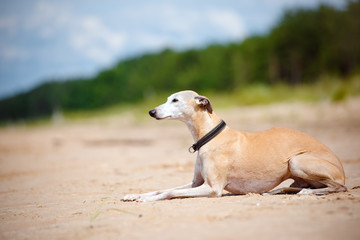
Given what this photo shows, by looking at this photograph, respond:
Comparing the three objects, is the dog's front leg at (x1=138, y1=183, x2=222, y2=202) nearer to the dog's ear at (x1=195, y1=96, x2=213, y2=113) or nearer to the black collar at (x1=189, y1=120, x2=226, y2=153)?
the black collar at (x1=189, y1=120, x2=226, y2=153)

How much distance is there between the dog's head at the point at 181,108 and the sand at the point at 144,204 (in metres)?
1.36

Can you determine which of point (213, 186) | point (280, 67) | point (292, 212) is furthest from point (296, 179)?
point (280, 67)

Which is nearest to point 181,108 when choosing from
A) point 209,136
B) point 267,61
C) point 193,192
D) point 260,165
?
point 209,136

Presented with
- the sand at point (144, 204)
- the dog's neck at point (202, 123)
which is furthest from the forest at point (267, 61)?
the dog's neck at point (202, 123)

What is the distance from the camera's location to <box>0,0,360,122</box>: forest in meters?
37.1

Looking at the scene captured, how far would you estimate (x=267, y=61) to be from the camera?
44.6m

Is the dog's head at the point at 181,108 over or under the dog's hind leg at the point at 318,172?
over

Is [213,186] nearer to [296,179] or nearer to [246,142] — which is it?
[246,142]

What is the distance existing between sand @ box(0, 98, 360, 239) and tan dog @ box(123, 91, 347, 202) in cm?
23

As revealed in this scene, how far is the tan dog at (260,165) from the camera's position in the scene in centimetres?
554

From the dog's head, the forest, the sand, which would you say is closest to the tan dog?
the dog's head

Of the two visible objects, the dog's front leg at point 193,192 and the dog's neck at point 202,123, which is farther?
the dog's neck at point 202,123

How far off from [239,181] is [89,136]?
14746mm

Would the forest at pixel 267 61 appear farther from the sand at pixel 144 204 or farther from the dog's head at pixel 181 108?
the dog's head at pixel 181 108
